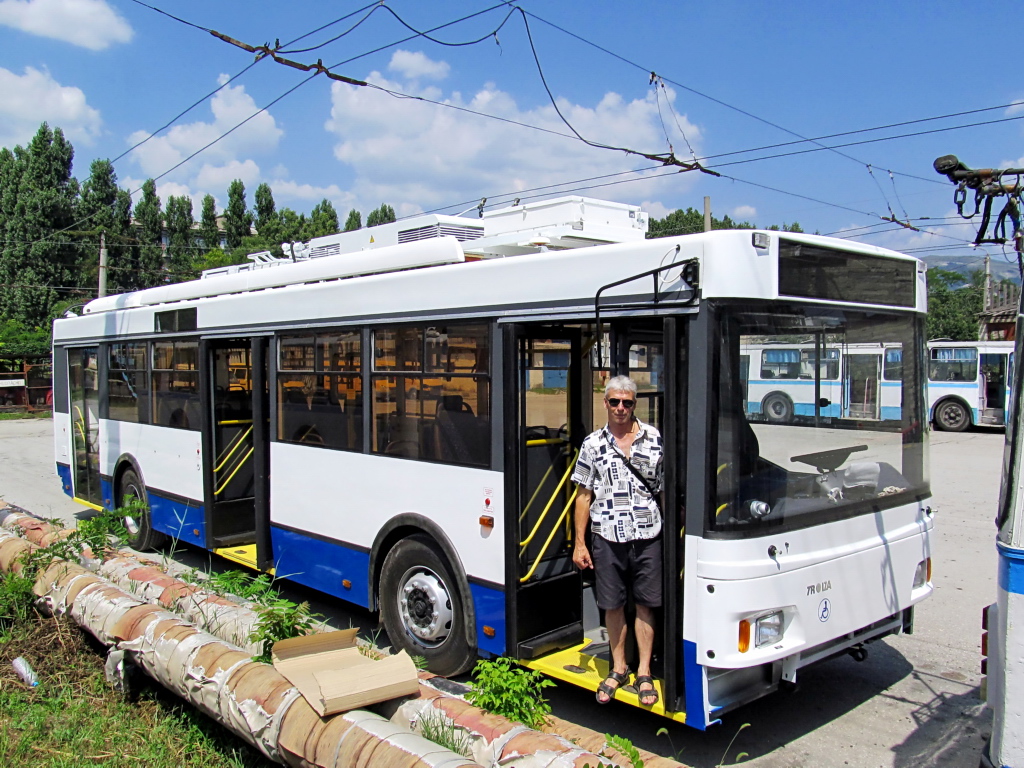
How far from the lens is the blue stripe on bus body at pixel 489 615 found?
16.4ft

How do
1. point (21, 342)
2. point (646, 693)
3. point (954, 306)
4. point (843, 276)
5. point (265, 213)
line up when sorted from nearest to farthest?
point (646, 693)
point (843, 276)
point (21, 342)
point (954, 306)
point (265, 213)

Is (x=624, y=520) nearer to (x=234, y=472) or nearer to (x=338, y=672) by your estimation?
(x=338, y=672)

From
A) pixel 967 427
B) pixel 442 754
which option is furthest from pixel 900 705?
pixel 967 427

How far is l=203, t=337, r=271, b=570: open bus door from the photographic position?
8.16m

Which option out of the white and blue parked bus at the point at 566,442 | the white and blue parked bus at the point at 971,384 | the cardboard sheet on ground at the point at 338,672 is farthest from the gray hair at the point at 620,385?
the white and blue parked bus at the point at 971,384

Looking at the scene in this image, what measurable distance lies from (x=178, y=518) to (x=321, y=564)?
2914 millimetres

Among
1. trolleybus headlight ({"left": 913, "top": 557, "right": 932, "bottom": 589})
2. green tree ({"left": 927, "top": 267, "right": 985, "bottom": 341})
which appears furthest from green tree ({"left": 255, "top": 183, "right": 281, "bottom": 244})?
trolleybus headlight ({"left": 913, "top": 557, "right": 932, "bottom": 589})

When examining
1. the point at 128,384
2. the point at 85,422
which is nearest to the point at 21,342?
the point at 85,422

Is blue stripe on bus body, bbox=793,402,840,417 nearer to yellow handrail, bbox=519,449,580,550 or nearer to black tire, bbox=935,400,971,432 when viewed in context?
yellow handrail, bbox=519,449,580,550

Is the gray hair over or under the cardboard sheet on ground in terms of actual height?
over

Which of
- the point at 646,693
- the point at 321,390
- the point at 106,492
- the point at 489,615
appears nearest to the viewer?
the point at 646,693

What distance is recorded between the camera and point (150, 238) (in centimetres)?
4938

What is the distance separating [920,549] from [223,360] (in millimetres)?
6711

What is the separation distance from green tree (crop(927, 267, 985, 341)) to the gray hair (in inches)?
1412
